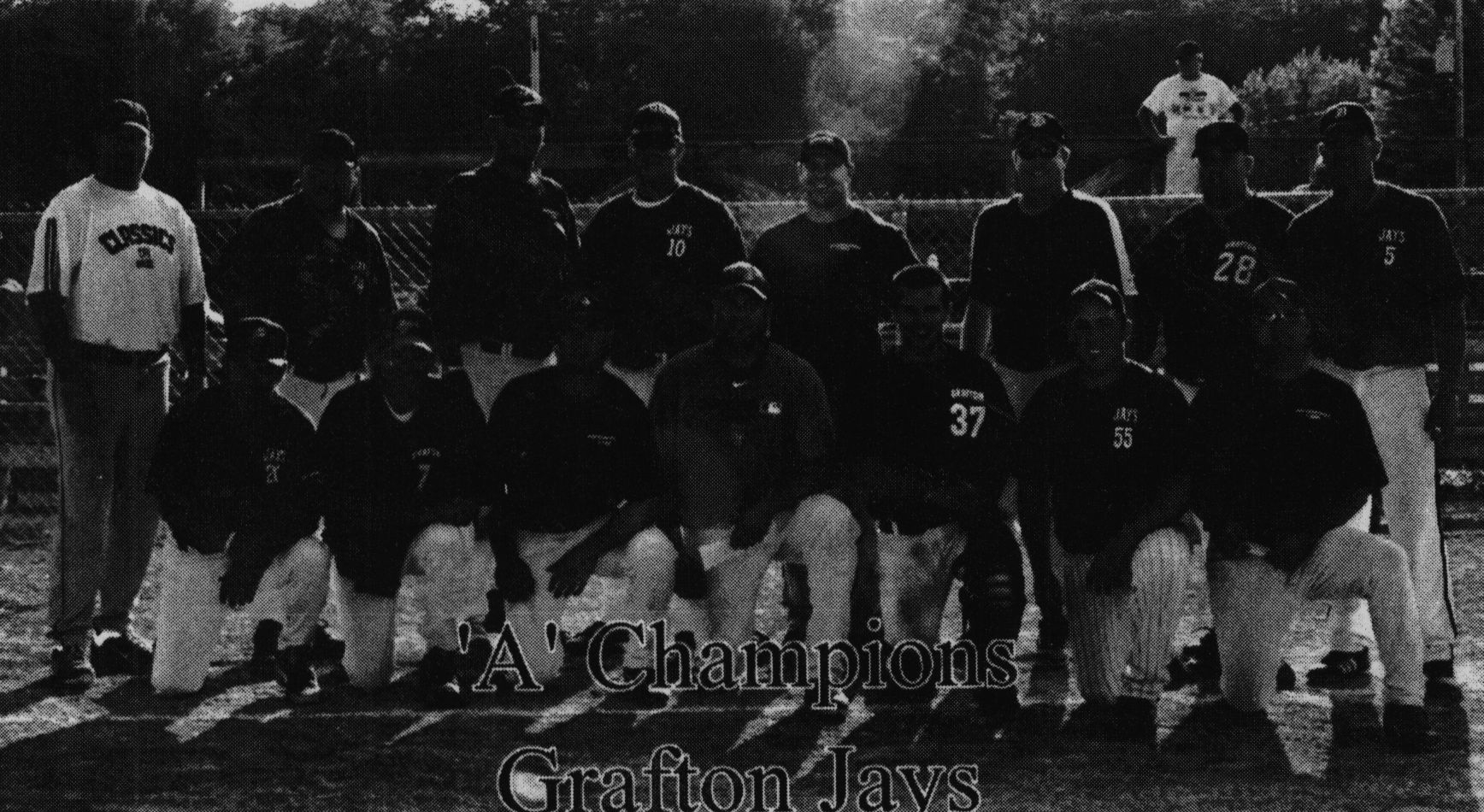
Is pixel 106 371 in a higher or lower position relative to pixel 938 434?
higher

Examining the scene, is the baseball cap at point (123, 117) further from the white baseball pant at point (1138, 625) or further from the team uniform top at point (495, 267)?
the white baseball pant at point (1138, 625)

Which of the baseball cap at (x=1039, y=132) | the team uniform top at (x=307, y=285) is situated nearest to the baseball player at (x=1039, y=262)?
the baseball cap at (x=1039, y=132)

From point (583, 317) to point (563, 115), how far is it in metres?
16.2

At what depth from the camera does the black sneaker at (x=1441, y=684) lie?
6754 mm

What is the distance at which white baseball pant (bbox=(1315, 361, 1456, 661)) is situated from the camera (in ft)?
22.9

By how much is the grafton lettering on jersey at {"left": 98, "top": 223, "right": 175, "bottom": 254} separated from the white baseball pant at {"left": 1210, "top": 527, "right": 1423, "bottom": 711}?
3991mm

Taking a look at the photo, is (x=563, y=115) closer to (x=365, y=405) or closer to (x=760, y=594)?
(x=760, y=594)

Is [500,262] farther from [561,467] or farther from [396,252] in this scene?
[396,252]

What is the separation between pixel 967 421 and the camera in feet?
22.8

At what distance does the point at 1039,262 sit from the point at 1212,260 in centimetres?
61

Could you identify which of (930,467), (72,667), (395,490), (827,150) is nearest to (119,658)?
(72,667)

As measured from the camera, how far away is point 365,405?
7230mm

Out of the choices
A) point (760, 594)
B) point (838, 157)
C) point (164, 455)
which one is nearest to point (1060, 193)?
point (838, 157)

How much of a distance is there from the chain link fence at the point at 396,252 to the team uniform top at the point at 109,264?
1.26 m
